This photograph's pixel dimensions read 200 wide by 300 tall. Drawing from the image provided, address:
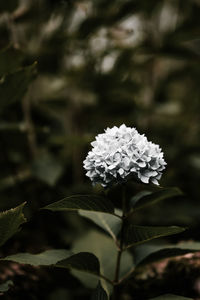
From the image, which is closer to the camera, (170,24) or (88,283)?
(88,283)

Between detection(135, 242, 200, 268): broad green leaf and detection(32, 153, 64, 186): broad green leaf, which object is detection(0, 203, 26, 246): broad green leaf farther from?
detection(32, 153, 64, 186): broad green leaf

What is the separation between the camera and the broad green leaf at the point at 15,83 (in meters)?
0.78

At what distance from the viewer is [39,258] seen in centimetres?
59

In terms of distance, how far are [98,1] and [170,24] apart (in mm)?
519

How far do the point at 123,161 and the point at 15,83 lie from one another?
349 mm

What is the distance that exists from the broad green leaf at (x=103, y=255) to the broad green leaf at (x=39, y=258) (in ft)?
0.32

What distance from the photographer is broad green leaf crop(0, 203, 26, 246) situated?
0.57 metres

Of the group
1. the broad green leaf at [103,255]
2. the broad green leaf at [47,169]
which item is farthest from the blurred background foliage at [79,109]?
the broad green leaf at [103,255]

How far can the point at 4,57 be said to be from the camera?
0.80 metres

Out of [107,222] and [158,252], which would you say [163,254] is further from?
[107,222]

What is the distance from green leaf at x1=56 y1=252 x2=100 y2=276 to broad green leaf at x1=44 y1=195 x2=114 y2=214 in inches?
3.1

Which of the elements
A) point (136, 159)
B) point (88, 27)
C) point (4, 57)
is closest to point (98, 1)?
point (88, 27)

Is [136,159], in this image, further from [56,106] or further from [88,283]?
[56,106]

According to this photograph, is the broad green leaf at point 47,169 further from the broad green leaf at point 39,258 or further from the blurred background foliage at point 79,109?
the broad green leaf at point 39,258
